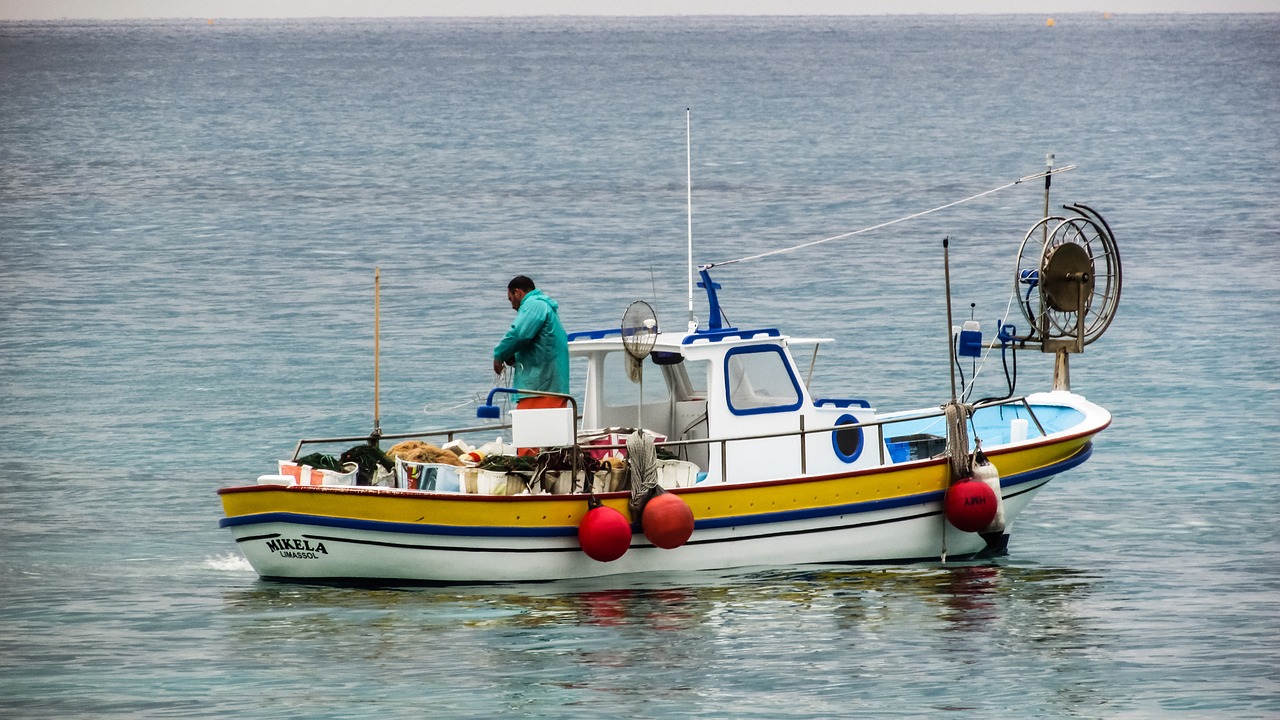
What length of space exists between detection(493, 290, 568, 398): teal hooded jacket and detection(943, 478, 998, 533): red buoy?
3.11 metres

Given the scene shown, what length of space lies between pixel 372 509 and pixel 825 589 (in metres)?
3.44

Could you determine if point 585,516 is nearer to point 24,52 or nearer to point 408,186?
point 408,186

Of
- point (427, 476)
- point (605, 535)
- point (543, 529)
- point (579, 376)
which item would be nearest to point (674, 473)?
point (605, 535)

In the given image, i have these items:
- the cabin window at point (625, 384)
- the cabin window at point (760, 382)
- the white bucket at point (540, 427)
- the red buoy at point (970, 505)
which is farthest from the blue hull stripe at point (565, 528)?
the cabin window at point (625, 384)

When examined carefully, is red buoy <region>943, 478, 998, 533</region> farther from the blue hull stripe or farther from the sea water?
the sea water

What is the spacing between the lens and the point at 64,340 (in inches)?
1193

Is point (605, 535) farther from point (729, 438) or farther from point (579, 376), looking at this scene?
point (579, 376)

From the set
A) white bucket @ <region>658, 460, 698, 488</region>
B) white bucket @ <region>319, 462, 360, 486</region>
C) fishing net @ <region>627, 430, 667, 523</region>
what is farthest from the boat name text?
white bucket @ <region>658, 460, 698, 488</region>

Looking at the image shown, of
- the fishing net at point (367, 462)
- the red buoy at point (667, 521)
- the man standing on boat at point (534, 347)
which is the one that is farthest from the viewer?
the man standing on boat at point (534, 347)

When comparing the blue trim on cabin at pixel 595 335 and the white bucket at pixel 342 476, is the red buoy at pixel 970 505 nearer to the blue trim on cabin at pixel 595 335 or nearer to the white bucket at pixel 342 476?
the blue trim on cabin at pixel 595 335

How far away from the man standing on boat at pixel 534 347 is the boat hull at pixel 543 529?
1.13m

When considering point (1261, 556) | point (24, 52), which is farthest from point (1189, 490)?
point (24, 52)

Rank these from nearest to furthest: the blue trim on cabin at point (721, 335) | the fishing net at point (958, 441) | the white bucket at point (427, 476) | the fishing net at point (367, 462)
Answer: the white bucket at point (427, 476), the fishing net at point (367, 462), the blue trim on cabin at point (721, 335), the fishing net at point (958, 441)

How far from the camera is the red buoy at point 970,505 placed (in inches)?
592
